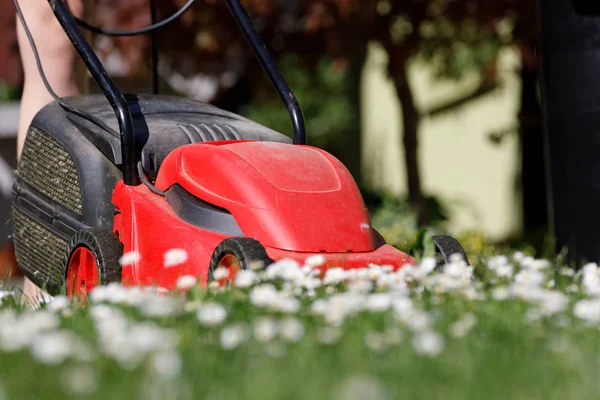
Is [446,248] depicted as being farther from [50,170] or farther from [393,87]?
[393,87]

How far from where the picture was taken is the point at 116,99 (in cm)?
263

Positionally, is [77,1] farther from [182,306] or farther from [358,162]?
[358,162]

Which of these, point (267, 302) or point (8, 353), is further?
point (267, 302)

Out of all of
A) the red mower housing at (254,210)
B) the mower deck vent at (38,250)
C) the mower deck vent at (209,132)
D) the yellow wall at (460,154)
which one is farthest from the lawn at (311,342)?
the yellow wall at (460,154)

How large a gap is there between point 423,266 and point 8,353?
1.02 m

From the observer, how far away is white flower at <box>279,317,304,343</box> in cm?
163

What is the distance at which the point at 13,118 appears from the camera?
6633 millimetres

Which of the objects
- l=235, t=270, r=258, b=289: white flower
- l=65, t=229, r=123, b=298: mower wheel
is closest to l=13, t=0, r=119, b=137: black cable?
l=65, t=229, r=123, b=298: mower wheel

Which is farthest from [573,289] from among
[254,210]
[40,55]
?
[40,55]

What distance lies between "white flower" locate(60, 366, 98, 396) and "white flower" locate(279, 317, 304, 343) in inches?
14.6

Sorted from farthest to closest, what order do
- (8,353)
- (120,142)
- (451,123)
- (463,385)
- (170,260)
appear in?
(451,123) < (120,142) < (170,260) < (8,353) < (463,385)

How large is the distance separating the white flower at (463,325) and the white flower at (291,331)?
0.28 meters

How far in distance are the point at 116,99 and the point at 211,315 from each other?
42.1 inches

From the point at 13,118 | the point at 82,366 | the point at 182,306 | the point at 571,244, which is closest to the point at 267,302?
the point at 182,306
